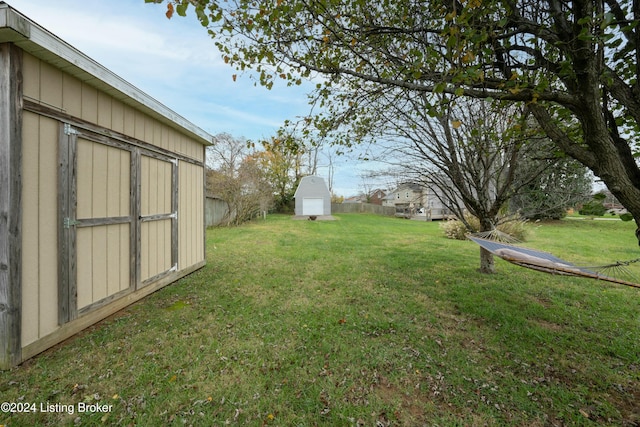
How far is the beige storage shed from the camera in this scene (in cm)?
206

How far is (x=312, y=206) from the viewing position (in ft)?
65.9

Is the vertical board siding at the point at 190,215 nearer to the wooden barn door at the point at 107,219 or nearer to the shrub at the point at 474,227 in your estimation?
the wooden barn door at the point at 107,219

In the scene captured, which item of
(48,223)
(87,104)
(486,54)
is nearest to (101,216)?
(48,223)

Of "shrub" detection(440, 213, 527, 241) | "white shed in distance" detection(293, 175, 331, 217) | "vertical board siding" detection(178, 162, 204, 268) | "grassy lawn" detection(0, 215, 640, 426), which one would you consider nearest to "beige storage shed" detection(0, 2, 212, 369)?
"grassy lawn" detection(0, 215, 640, 426)

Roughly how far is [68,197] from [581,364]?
502 centimetres

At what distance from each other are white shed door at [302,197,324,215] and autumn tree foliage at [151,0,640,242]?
16120 mm

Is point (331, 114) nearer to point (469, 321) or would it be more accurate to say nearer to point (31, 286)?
point (469, 321)

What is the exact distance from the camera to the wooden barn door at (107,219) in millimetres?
2568

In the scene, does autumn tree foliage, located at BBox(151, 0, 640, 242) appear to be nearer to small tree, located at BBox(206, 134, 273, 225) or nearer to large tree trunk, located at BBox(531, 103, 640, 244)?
large tree trunk, located at BBox(531, 103, 640, 244)

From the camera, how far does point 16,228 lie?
82.7 inches

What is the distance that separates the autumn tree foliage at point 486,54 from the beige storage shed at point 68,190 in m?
1.41

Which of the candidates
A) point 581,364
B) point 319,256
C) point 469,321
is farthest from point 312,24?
point 319,256

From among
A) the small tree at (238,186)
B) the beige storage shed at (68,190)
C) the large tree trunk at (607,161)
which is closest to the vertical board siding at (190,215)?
the beige storage shed at (68,190)

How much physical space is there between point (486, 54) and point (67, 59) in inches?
146
